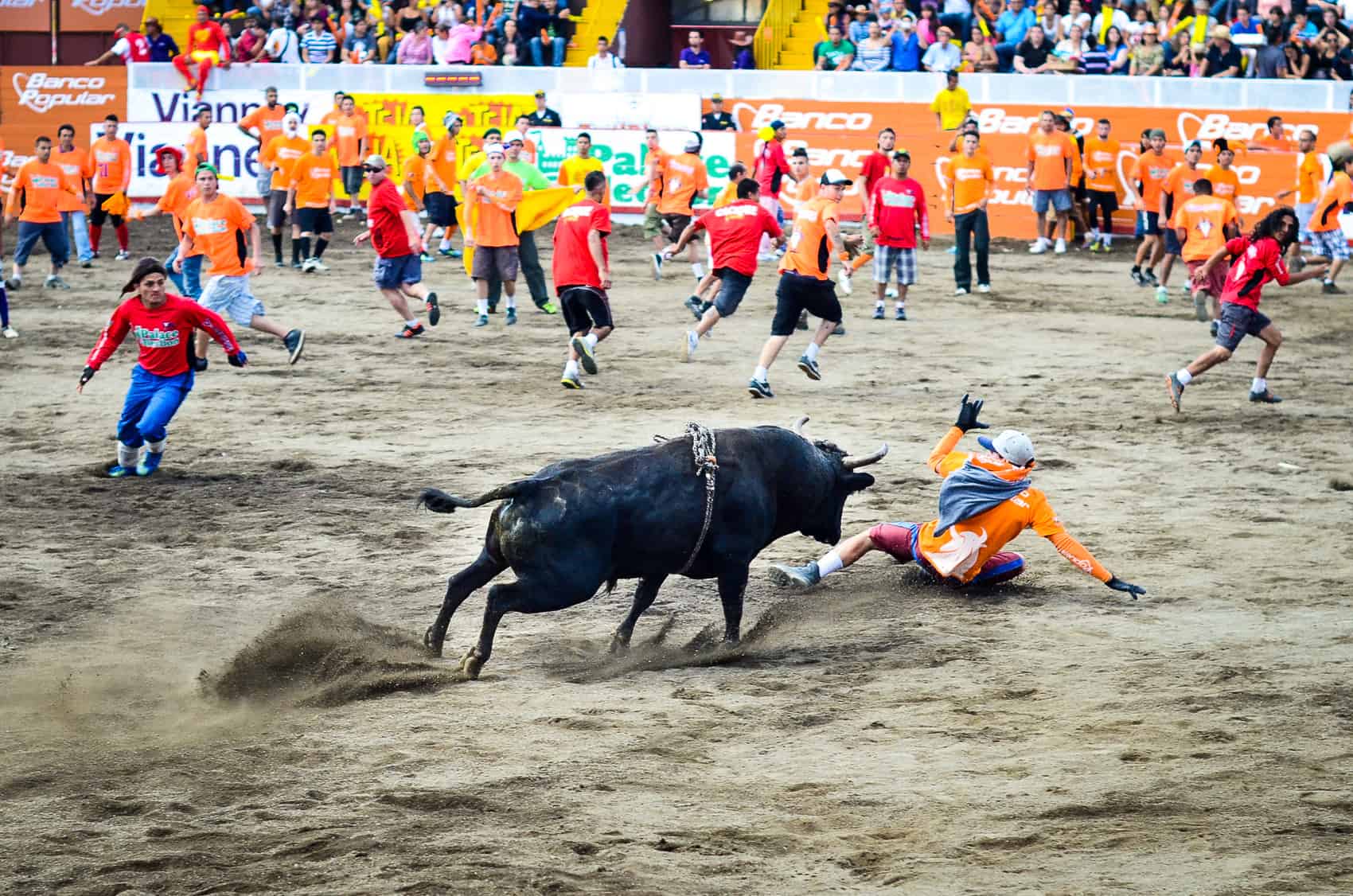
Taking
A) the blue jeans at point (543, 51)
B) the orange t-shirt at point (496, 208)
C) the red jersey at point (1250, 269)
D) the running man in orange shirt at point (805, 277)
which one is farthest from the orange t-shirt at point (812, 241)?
the blue jeans at point (543, 51)

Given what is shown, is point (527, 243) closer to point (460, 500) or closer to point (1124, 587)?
point (1124, 587)

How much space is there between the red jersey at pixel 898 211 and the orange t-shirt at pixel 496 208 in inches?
164

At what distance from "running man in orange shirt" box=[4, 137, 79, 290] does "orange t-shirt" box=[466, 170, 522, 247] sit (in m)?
6.31

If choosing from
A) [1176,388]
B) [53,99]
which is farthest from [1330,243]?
[53,99]

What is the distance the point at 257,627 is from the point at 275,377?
748 centimetres

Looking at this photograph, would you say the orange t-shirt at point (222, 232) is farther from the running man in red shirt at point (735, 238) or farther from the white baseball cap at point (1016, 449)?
the white baseball cap at point (1016, 449)

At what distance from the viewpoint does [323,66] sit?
93.8ft

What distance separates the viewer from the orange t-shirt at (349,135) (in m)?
26.2

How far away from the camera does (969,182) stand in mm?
20359

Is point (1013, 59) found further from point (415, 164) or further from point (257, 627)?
point (257, 627)

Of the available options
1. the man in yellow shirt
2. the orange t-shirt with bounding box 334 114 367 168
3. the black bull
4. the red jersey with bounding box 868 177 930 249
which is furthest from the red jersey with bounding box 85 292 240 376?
the man in yellow shirt

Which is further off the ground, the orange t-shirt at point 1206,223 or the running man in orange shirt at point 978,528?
the orange t-shirt at point 1206,223

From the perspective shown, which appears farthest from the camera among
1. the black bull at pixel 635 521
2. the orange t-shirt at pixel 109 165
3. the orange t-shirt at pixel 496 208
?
the orange t-shirt at pixel 109 165

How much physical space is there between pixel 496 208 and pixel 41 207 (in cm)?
666
